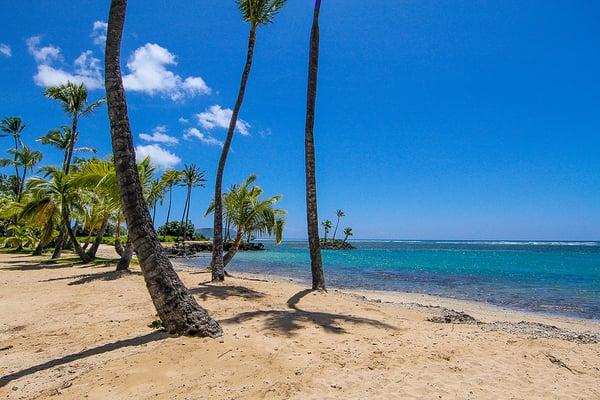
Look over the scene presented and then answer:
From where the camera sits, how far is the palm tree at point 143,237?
6508mm

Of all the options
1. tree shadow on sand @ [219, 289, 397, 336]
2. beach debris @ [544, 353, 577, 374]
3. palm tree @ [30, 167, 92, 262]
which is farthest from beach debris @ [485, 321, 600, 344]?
palm tree @ [30, 167, 92, 262]

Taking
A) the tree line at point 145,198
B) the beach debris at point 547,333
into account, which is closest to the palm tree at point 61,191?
the tree line at point 145,198

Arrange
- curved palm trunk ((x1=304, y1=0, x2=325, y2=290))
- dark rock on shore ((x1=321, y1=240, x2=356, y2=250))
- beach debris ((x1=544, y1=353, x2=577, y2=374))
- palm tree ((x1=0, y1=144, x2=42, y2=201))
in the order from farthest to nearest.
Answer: dark rock on shore ((x1=321, y1=240, x2=356, y2=250)) < palm tree ((x1=0, y1=144, x2=42, y2=201)) < curved palm trunk ((x1=304, y1=0, x2=325, y2=290)) < beach debris ((x1=544, y1=353, x2=577, y2=374))

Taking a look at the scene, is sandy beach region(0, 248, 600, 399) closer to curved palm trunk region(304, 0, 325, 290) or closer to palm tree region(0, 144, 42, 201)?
curved palm trunk region(304, 0, 325, 290)

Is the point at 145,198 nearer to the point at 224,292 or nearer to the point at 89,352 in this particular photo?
the point at 224,292

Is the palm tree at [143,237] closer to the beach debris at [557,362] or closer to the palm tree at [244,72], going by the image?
the beach debris at [557,362]

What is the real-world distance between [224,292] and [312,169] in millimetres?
5230

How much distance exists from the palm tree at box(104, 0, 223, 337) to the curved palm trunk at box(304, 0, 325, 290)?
7.29 m

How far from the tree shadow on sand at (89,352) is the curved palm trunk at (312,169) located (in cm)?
750

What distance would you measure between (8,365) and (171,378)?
2743 millimetres

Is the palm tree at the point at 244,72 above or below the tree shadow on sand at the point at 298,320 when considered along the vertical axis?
above

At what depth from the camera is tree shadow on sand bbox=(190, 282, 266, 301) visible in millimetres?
11234

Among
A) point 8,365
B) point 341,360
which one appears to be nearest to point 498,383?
point 341,360

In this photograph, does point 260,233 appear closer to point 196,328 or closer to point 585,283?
point 196,328
